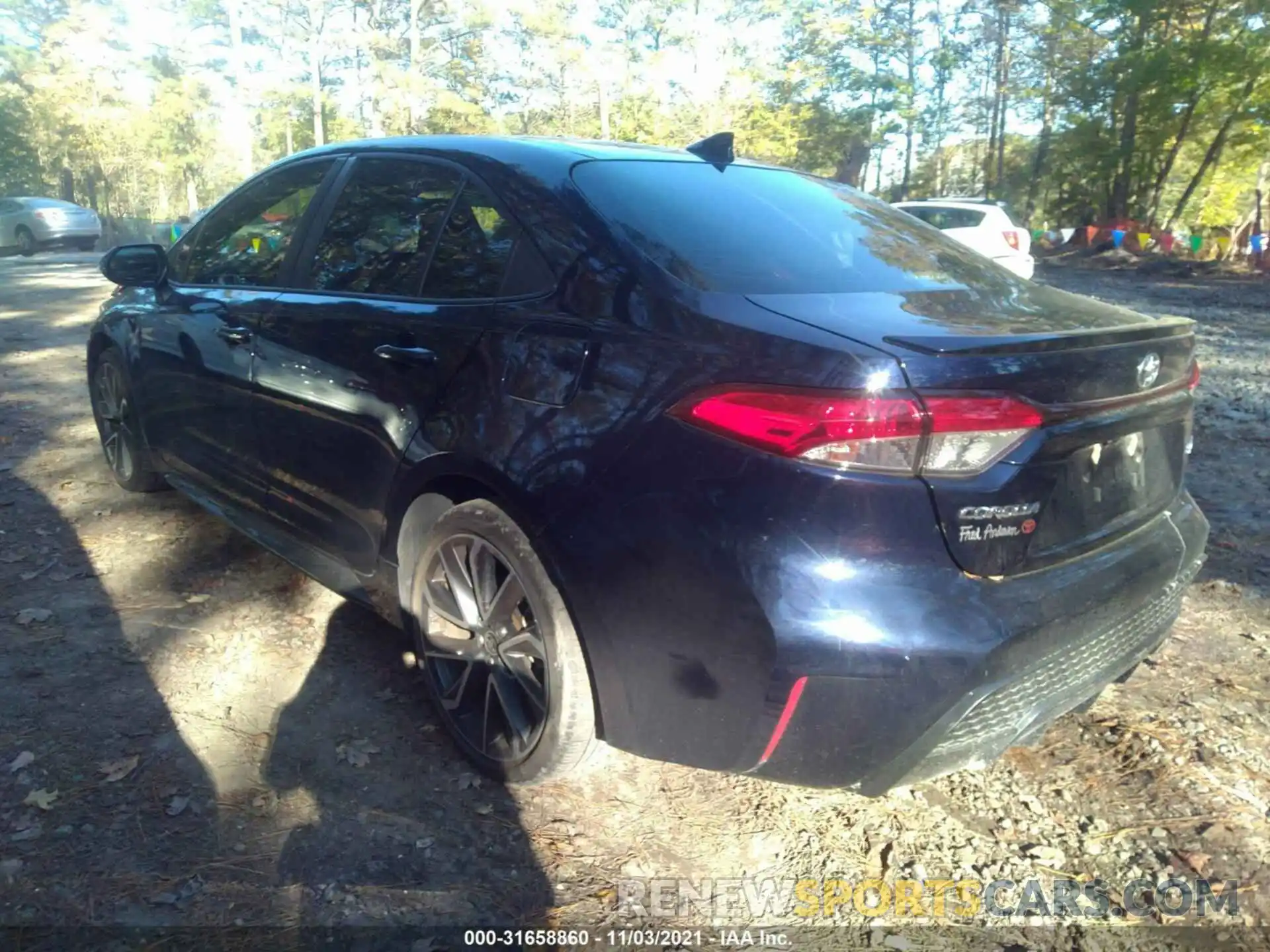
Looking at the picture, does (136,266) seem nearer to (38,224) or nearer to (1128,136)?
(38,224)

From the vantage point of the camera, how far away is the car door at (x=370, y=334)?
259 centimetres

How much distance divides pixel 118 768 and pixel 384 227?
1.73 meters

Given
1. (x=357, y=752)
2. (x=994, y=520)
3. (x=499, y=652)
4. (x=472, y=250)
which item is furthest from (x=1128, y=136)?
(x=357, y=752)

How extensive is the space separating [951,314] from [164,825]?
228 cm

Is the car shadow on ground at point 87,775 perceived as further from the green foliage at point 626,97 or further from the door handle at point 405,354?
the green foliage at point 626,97

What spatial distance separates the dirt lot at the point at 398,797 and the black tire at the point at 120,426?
2.62 ft

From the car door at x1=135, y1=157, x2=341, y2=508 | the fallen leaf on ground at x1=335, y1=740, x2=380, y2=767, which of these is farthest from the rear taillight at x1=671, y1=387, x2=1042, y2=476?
the car door at x1=135, y1=157, x2=341, y2=508

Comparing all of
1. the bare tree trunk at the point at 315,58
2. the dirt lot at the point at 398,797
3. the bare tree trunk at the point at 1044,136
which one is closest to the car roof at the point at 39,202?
the bare tree trunk at the point at 315,58

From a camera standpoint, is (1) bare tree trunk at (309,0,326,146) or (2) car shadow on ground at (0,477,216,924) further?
(1) bare tree trunk at (309,0,326,146)

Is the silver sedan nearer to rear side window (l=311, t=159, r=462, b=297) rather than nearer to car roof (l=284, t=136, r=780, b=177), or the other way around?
car roof (l=284, t=136, r=780, b=177)

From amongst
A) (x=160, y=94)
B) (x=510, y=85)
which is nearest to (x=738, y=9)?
(x=510, y=85)

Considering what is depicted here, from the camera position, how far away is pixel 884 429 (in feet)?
6.05

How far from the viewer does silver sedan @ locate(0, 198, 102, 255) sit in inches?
864

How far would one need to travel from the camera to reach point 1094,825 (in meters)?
2.48
